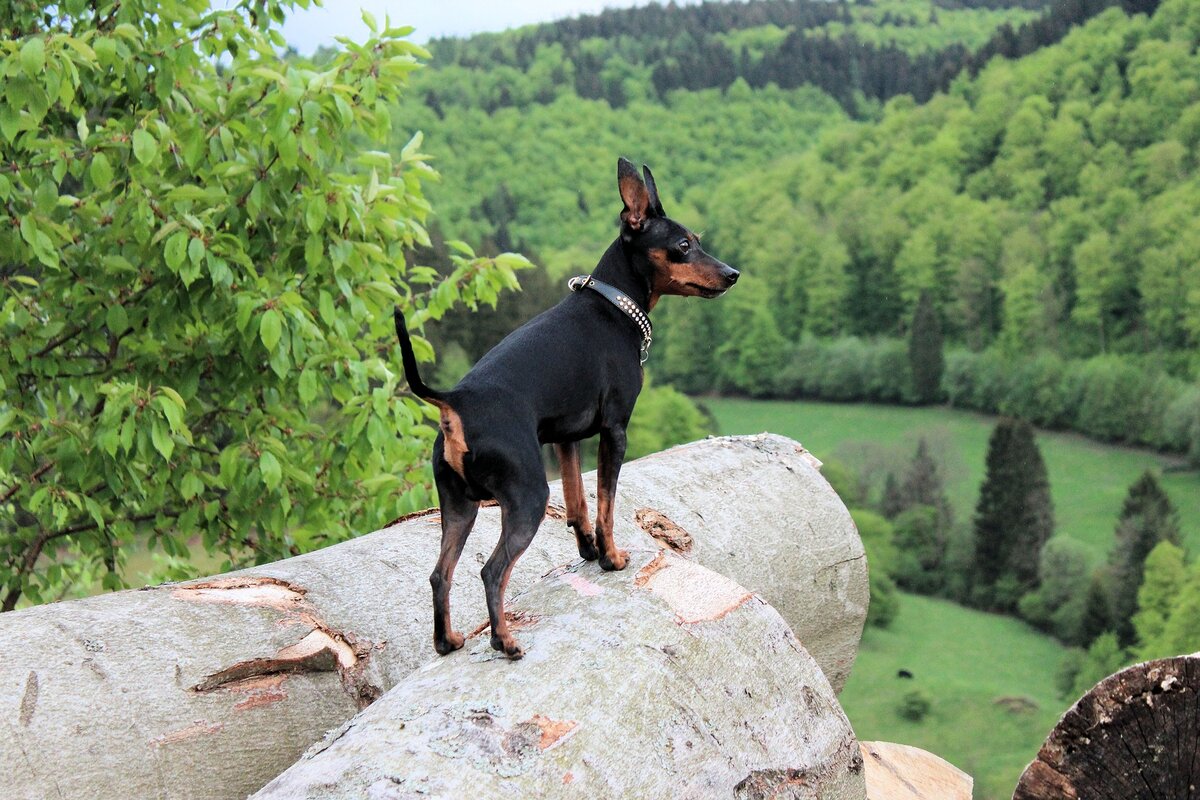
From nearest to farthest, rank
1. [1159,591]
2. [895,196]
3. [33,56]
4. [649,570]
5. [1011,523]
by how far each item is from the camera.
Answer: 1. [649,570]
2. [33,56]
3. [1159,591]
4. [1011,523]
5. [895,196]

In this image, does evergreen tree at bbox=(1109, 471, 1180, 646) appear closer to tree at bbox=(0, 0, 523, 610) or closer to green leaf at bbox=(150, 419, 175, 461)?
tree at bbox=(0, 0, 523, 610)

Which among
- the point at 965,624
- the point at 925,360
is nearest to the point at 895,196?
the point at 925,360

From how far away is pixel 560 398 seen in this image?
4098 millimetres

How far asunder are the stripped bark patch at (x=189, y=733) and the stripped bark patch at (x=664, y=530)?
2.14 metres

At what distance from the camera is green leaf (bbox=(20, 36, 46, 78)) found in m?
5.62

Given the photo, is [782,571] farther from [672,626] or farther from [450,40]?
[450,40]

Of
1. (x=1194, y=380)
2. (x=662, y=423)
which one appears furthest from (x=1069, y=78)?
(x=662, y=423)

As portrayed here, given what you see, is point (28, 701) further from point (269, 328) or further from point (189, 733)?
point (269, 328)

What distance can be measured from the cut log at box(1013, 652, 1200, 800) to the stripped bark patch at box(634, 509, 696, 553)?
6.64ft

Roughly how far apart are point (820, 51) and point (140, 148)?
153235 mm

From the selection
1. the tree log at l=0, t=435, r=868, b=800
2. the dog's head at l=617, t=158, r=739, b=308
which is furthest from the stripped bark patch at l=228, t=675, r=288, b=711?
the dog's head at l=617, t=158, r=739, b=308

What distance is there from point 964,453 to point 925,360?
14197mm

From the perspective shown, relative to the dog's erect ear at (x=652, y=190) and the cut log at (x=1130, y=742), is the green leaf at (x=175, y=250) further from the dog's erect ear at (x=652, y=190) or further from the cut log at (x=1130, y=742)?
the cut log at (x=1130, y=742)

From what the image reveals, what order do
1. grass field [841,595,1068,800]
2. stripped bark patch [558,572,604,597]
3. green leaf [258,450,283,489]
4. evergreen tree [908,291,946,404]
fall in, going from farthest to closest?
1. evergreen tree [908,291,946,404]
2. grass field [841,595,1068,800]
3. green leaf [258,450,283,489]
4. stripped bark patch [558,572,604,597]
